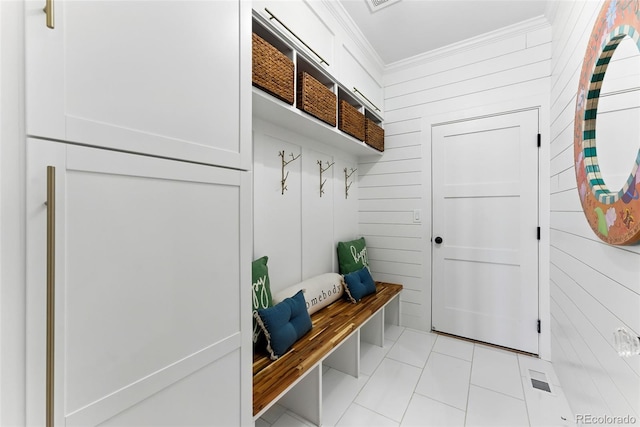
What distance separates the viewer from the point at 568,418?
1.59 m

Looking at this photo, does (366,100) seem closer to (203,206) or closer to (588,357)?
(203,206)

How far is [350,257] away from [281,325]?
1204 mm

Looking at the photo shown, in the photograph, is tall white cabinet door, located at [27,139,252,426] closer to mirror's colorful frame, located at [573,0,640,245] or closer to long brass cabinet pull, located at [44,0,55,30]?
long brass cabinet pull, located at [44,0,55,30]

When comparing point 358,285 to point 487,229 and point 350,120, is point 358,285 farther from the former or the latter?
A: point 350,120

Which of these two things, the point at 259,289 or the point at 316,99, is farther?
the point at 316,99

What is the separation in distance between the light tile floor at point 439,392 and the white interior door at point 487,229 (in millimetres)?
270

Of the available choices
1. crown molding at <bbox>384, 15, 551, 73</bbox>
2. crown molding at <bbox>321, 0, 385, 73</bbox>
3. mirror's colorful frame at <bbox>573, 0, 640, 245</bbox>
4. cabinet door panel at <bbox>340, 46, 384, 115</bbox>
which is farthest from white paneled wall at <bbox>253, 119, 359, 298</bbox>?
mirror's colorful frame at <bbox>573, 0, 640, 245</bbox>

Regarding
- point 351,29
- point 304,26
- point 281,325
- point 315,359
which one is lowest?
point 315,359

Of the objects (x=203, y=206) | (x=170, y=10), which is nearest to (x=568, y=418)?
(x=203, y=206)

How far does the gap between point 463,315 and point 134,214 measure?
9.07 ft

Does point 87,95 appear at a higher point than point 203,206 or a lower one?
higher

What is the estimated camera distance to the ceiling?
79.3 inches

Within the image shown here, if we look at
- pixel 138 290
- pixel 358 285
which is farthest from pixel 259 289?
pixel 358 285

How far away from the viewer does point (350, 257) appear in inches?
101
